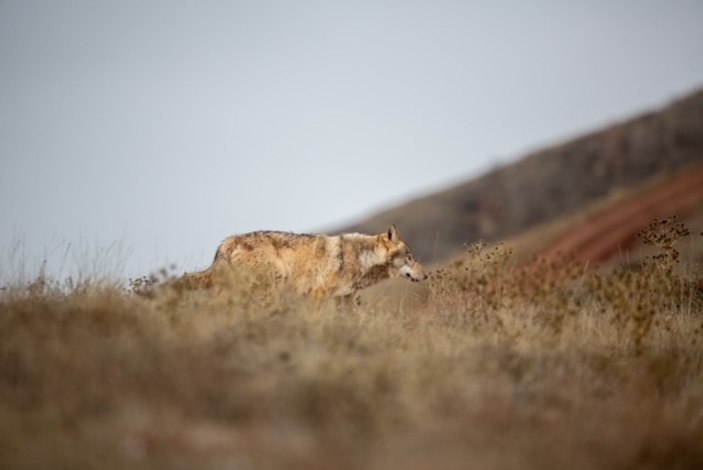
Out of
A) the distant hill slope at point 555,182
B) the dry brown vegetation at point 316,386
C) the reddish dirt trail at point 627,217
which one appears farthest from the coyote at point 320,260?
the distant hill slope at point 555,182

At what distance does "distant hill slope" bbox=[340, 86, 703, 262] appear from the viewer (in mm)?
62562

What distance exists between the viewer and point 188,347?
5590 millimetres

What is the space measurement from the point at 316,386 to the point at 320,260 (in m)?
5.66

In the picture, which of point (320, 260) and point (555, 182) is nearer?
point (320, 260)

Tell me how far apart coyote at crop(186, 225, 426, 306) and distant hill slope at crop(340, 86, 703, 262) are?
47.7 meters

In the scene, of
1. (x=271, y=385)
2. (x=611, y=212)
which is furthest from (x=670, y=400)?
(x=611, y=212)

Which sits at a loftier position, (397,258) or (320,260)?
(320,260)

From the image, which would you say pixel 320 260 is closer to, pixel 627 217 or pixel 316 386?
pixel 316 386

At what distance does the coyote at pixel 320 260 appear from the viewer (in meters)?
9.97

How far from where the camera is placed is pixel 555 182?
6644 cm

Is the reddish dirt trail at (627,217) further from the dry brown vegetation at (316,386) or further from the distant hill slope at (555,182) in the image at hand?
the distant hill slope at (555,182)

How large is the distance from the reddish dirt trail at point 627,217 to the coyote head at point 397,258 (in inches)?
617

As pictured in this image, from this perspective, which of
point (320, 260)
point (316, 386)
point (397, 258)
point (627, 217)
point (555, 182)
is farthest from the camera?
point (555, 182)

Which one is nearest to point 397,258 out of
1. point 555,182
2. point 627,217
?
point 627,217
